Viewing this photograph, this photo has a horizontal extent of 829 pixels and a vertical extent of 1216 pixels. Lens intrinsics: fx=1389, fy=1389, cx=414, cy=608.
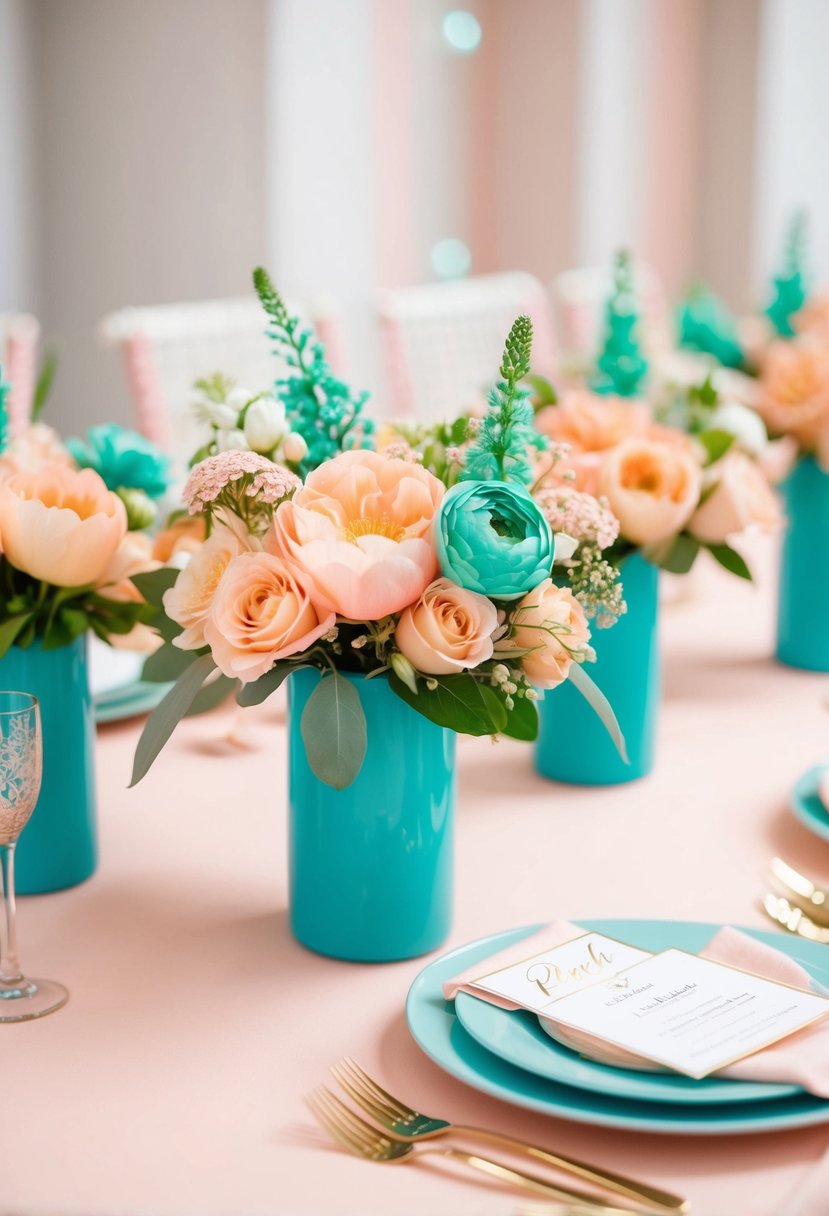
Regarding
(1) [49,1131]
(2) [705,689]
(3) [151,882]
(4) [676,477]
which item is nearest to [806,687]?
(2) [705,689]

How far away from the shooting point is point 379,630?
0.86 metres

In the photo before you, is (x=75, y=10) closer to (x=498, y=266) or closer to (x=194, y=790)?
(x=498, y=266)

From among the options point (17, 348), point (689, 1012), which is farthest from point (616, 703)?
point (17, 348)

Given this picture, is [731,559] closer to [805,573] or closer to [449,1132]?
[805,573]

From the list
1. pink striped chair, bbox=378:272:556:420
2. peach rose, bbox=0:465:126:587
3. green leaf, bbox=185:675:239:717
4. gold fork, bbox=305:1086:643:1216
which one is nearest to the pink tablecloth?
gold fork, bbox=305:1086:643:1216

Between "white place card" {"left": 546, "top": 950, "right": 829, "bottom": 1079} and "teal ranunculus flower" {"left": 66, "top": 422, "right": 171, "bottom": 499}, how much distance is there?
574 mm

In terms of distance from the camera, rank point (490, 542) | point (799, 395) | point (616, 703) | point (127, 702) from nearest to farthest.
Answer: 1. point (490, 542)
2. point (616, 703)
3. point (127, 702)
4. point (799, 395)

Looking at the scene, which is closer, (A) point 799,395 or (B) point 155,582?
(B) point 155,582

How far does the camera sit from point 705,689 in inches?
61.4

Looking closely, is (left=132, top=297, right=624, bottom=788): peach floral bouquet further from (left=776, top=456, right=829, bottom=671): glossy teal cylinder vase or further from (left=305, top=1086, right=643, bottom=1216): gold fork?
(left=776, top=456, right=829, bottom=671): glossy teal cylinder vase

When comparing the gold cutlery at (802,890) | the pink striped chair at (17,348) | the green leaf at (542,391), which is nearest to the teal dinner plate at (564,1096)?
the gold cutlery at (802,890)

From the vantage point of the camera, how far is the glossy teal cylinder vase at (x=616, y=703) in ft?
4.16

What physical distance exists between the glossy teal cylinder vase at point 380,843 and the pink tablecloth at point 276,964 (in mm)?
24

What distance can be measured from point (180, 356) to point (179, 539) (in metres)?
1.03
